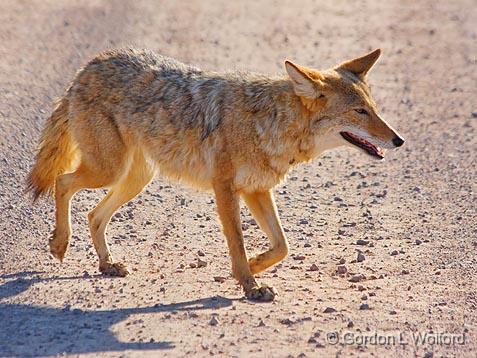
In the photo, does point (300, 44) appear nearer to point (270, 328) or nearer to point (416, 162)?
point (416, 162)

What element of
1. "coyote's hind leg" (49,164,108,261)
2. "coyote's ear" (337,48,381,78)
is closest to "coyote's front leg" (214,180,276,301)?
"coyote's hind leg" (49,164,108,261)

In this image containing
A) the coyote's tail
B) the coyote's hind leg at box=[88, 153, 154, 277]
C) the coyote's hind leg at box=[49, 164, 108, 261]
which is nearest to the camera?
the coyote's hind leg at box=[49, 164, 108, 261]

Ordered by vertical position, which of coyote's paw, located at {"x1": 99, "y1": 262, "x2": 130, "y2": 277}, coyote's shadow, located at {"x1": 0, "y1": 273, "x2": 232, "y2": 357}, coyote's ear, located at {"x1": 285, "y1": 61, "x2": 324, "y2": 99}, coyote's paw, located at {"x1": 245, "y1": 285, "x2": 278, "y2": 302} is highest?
coyote's ear, located at {"x1": 285, "y1": 61, "x2": 324, "y2": 99}

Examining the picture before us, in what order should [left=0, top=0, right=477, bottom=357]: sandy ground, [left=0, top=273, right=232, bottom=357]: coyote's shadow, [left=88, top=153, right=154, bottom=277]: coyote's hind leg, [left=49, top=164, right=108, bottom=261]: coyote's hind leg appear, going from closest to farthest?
1. [left=0, top=273, right=232, bottom=357]: coyote's shadow
2. [left=0, top=0, right=477, bottom=357]: sandy ground
3. [left=49, top=164, right=108, bottom=261]: coyote's hind leg
4. [left=88, top=153, right=154, bottom=277]: coyote's hind leg

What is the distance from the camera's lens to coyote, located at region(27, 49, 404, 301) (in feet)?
26.6

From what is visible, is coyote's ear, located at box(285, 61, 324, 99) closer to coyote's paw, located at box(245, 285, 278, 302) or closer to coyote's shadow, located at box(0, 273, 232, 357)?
coyote's paw, located at box(245, 285, 278, 302)

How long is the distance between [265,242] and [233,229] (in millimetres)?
1271

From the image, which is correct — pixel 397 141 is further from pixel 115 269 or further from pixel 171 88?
pixel 115 269

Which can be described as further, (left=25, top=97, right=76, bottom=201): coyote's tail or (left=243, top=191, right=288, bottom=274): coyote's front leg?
(left=25, top=97, right=76, bottom=201): coyote's tail

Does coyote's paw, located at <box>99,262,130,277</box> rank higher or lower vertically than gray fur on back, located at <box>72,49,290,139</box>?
lower

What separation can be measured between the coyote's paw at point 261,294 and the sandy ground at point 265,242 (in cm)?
10

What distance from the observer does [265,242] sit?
30.5 ft

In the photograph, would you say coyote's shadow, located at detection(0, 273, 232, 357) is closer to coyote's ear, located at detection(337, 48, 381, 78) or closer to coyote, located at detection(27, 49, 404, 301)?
coyote, located at detection(27, 49, 404, 301)

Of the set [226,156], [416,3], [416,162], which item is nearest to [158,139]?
[226,156]
